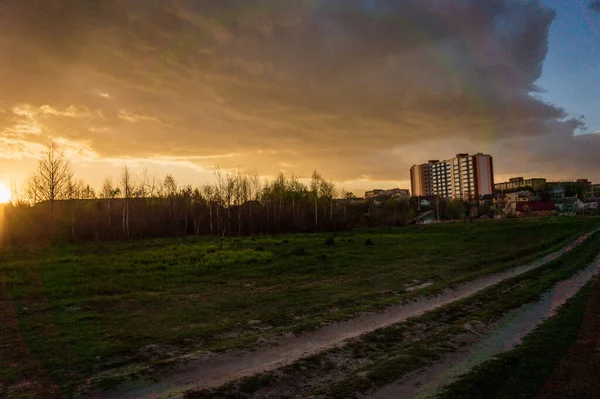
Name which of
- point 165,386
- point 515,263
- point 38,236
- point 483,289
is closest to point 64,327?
point 165,386

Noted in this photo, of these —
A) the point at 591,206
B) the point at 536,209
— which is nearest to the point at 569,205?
the point at 591,206

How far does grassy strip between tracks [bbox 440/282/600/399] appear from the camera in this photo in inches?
356

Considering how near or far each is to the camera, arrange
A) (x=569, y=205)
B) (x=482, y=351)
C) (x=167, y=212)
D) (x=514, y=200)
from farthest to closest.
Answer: (x=569, y=205)
(x=514, y=200)
(x=167, y=212)
(x=482, y=351)

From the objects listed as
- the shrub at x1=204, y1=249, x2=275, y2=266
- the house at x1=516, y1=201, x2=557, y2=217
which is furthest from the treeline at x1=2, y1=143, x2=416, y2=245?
the house at x1=516, y1=201, x2=557, y2=217

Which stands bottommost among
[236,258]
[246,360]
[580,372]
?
[580,372]

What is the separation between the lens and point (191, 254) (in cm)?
3556

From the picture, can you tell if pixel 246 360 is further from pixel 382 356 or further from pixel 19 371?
pixel 19 371

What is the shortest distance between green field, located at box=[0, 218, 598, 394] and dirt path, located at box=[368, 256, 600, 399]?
4552 mm

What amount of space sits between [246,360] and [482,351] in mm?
6653

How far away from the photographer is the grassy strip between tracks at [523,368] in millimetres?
9031

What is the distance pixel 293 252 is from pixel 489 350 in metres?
24.9

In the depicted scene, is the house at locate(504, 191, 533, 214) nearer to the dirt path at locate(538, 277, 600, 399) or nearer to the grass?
the grass

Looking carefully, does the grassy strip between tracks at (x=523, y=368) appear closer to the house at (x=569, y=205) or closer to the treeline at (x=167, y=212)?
the treeline at (x=167, y=212)

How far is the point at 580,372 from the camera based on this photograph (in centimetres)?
1016
